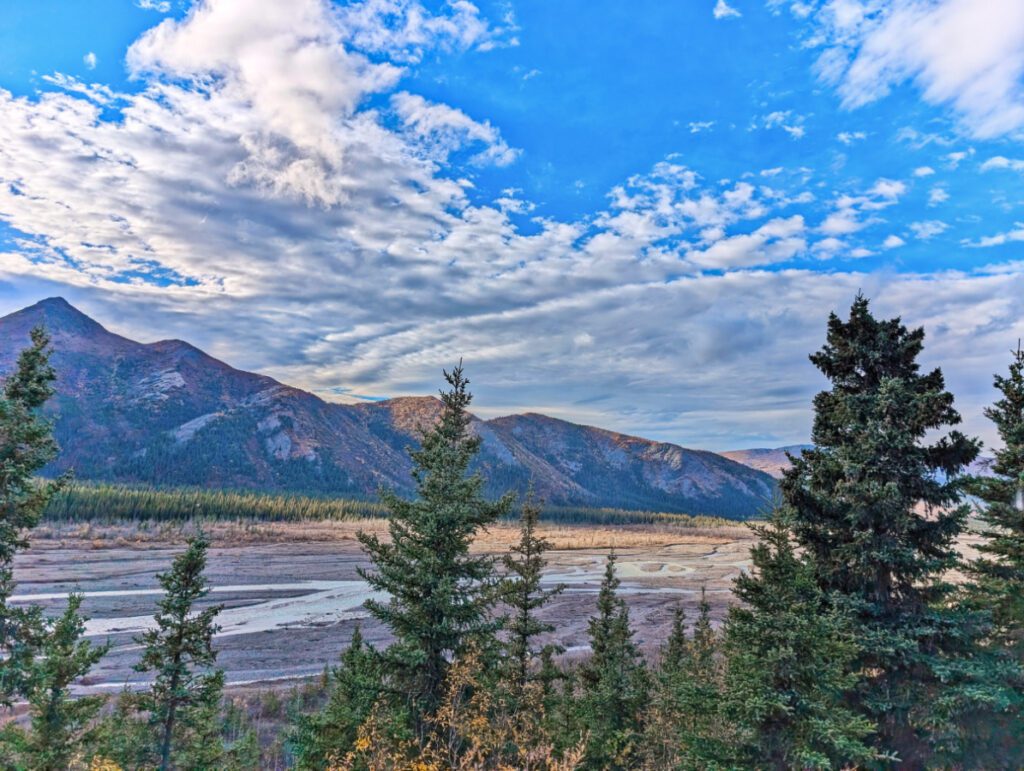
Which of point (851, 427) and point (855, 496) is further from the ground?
point (851, 427)

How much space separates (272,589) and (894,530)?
4560cm

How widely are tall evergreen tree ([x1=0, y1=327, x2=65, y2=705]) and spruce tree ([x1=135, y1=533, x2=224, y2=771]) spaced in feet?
6.80

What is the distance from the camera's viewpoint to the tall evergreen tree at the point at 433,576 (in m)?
8.93

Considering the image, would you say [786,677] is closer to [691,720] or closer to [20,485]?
[691,720]

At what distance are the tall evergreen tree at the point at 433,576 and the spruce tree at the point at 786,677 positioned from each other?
420 centimetres

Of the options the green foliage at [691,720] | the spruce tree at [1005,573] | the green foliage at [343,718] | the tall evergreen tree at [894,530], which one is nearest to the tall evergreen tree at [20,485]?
the green foliage at [343,718]

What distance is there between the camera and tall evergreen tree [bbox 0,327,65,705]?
8.41 meters

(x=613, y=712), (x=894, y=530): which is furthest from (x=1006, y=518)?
(x=613, y=712)

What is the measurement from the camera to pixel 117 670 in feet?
74.9

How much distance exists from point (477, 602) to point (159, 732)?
5.67 metres

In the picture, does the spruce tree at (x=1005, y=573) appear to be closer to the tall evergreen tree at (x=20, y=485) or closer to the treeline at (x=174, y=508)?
the tall evergreen tree at (x=20, y=485)

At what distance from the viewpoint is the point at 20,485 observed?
8711 millimetres

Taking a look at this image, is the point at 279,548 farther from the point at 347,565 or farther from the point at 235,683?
the point at 235,683

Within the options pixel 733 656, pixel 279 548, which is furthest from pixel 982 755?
pixel 279 548
